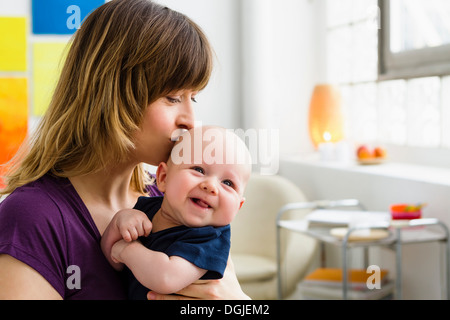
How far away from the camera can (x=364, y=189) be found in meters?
2.65

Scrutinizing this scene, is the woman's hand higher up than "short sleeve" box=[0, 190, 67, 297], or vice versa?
"short sleeve" box=[0, 190, 67, 297]

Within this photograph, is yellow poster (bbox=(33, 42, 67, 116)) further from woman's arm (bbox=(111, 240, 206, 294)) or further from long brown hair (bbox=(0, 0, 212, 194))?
woman's arm (bbox=(111, 240, 206, 294))

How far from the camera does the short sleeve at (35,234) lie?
91 centimetres

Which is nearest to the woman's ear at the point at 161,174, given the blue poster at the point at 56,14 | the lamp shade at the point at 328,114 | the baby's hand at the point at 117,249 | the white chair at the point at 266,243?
the baby's hand at the point at 117,249

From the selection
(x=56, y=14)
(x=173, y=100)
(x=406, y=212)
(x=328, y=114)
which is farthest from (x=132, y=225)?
(x=56, y=14)

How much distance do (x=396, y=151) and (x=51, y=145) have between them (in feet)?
7.38

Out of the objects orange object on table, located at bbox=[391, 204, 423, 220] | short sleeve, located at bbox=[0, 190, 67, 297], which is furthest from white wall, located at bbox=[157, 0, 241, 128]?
short sleeve, located at bbox=[0, 190, 67, 297]

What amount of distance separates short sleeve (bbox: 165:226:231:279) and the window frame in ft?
Answer: 5.82

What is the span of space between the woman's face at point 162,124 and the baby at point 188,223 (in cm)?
4

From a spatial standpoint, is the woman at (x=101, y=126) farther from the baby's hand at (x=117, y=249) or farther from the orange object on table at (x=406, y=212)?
the orange object on table at (x=406, y=212)

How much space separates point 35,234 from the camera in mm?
932

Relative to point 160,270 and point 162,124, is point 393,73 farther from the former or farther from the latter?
point 160,270

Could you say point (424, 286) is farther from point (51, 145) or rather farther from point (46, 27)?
point (46, 27)

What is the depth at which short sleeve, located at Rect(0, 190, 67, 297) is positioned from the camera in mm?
914
